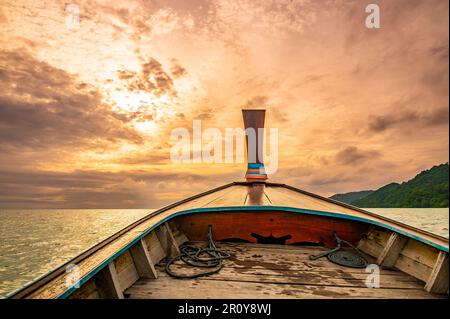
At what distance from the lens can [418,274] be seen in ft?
7.86

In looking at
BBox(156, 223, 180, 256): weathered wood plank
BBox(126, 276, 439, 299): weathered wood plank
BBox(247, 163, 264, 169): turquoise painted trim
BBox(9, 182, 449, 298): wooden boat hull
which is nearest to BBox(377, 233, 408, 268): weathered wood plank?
BBox(9, 182, 449, 298): wooden boat hull

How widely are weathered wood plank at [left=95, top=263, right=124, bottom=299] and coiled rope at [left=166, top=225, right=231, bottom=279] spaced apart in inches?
24.0

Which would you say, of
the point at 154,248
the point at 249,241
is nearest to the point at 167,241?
the point at 154,248

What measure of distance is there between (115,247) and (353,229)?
2969 millimetres

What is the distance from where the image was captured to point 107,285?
1.83 metres

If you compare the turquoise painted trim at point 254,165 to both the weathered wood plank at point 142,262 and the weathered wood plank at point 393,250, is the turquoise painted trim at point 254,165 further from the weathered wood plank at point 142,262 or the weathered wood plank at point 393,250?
the weathered wood plank at point 142,262

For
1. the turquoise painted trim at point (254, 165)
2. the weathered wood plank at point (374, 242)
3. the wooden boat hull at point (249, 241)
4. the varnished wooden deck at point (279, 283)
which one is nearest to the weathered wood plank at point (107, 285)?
the wooden boat hull at point (249, 241)

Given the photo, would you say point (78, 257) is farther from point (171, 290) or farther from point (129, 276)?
point (171, 290)

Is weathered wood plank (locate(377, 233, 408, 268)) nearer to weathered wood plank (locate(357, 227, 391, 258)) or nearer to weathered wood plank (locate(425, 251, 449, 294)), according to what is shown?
weathered wood plank (locate(357, 227, 391, 258))

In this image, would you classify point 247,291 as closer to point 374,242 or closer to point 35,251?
point 374,242

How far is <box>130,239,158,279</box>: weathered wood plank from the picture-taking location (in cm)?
233

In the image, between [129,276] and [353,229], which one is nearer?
[129,276]

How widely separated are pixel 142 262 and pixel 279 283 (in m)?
1.28
